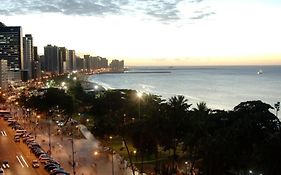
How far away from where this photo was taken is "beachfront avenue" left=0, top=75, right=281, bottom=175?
2752cm

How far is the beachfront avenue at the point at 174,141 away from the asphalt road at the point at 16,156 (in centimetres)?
234

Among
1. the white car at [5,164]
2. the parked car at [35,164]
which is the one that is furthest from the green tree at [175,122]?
the white car at [5,164]

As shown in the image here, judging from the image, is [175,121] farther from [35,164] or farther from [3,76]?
[3,76]

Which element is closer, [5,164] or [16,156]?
[5,164]

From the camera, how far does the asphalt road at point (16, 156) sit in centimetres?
3475

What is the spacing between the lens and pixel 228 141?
93.6ft

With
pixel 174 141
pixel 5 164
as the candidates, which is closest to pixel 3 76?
pixel 5 164

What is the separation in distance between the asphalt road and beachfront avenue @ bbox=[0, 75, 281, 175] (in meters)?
2.34

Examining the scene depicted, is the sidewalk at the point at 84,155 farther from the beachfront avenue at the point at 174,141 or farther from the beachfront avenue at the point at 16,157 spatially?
the beachfront avenue at the point at 16,157

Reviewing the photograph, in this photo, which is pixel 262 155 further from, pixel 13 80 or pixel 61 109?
pixel 13 80

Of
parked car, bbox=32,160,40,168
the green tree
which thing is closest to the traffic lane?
parked car, bbox=32,160,40,168

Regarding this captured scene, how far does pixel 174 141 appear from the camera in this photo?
3484 centimetres

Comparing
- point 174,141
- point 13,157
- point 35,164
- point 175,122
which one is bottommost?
point 13,157

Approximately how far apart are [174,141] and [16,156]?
1581cm
